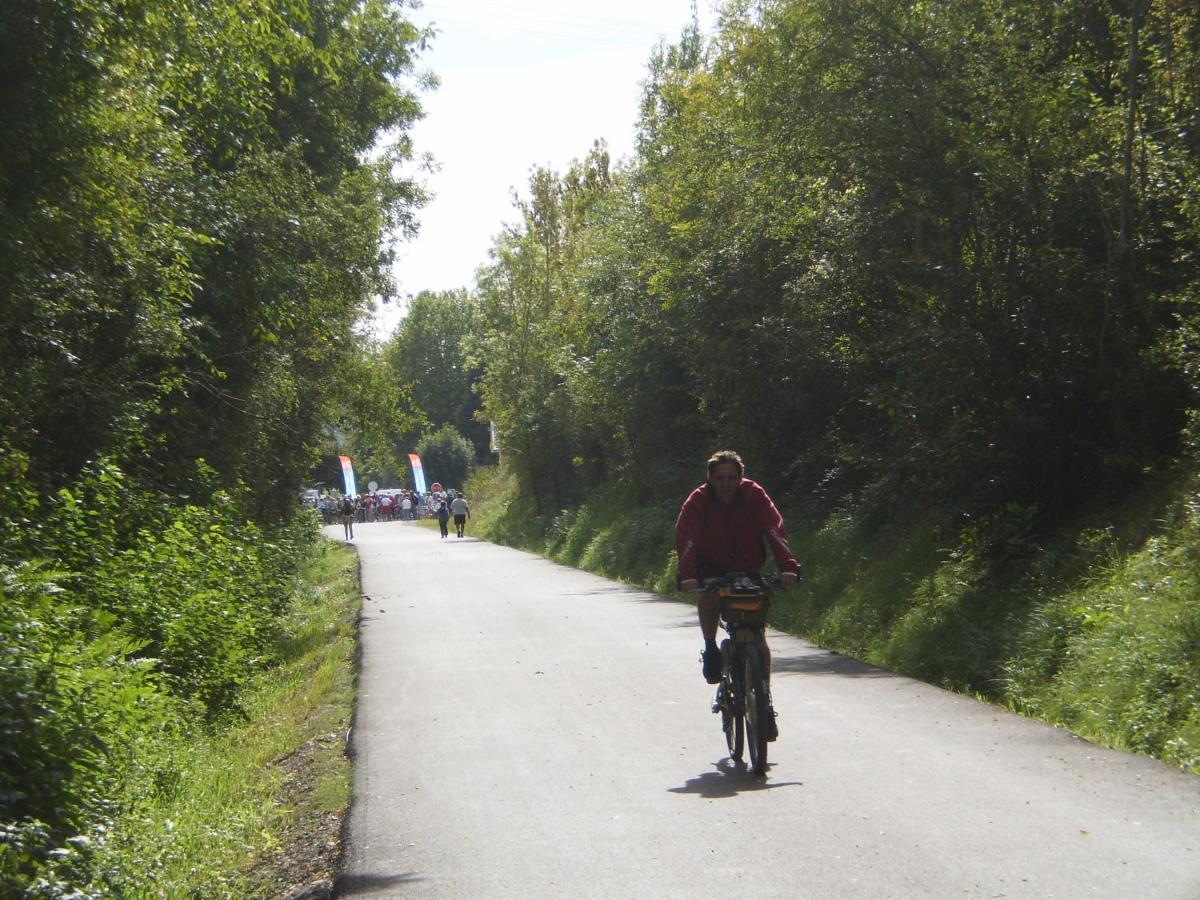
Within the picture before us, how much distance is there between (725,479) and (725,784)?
6.07 feet

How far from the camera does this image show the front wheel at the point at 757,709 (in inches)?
315

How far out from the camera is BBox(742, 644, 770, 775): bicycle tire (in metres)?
8.01

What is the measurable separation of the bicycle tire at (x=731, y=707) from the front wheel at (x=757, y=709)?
0.37 feet

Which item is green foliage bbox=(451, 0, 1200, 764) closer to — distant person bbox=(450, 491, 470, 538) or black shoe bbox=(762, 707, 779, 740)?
black shoe bbox=(762, 707, 779, 740)

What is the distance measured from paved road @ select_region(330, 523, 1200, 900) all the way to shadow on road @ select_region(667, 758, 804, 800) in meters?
0.02

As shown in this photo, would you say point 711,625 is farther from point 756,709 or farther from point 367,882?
point 367,882

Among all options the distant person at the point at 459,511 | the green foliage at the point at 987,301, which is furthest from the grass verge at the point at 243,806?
the distant person at the point at 459,511

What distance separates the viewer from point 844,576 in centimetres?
1747

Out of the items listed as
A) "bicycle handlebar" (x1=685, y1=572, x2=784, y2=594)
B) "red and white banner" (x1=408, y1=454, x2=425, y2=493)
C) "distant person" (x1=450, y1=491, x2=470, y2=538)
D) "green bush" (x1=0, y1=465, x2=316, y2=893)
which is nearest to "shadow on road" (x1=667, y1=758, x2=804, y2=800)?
"bicycle handlebar" (x1=685, y1=572, x2=784, y2=594)

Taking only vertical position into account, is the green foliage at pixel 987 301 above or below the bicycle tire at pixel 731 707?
above

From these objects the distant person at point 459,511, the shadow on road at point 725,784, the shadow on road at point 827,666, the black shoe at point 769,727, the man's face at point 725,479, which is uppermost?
the distant person at point 459,511

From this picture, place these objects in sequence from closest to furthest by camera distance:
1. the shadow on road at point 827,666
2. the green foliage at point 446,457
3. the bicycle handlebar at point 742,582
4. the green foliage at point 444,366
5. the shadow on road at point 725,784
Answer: the shadow on road at point 725,784, the bicycle handlebar at point 742,582, the shadow on road at point 827,666, the green foliage at point 446,457, the green foliage at point 444,366

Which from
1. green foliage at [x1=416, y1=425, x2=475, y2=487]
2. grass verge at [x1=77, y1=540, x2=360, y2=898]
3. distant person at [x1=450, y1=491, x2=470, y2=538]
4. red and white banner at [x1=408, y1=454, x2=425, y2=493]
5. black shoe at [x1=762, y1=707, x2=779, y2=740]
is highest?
green foliage at [x1=416, y1=425, x2=475, y2=487]

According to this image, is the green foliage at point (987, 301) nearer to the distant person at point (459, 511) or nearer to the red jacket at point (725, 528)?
the red jacket at point (725, 528)
